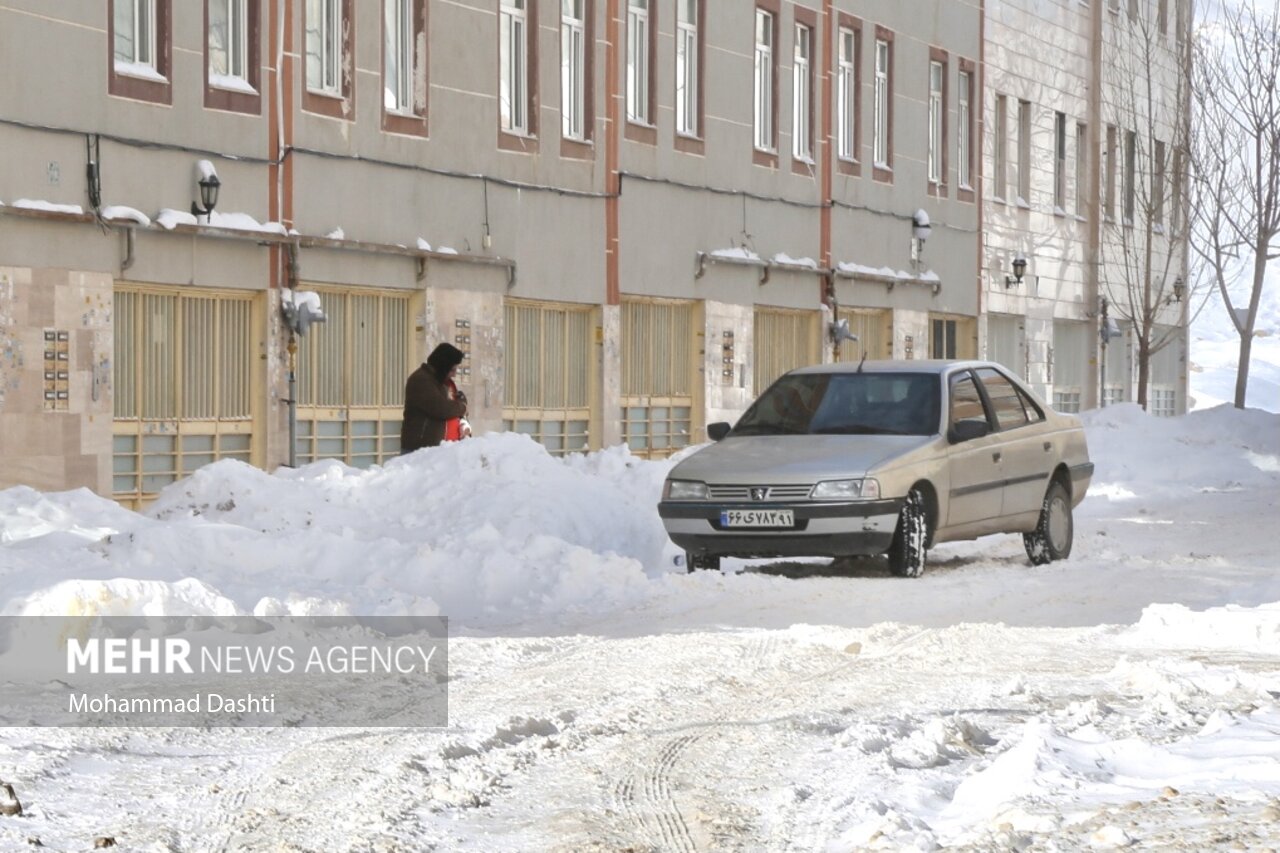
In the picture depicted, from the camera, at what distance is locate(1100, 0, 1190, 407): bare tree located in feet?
146

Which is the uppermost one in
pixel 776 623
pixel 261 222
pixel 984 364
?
pixel 261 222

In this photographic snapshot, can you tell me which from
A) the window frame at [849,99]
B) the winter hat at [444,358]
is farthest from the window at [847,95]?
the winter hat at [444,358]

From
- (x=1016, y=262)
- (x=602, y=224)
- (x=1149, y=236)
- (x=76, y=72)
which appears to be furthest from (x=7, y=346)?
(x=1149, y=236)

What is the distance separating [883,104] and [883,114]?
→ 15 centimetres

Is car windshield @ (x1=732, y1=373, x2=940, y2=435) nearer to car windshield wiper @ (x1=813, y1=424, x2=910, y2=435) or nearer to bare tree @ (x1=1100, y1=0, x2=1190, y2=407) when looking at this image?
car windshield wiper @ (x1=813, y1=424, x2=910, y2=435)

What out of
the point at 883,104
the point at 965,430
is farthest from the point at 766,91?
the point at 965,430

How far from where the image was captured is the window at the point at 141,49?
788 inches

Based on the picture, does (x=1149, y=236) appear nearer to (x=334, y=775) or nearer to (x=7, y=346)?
(x=7, y=346)

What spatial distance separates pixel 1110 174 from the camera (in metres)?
44.9

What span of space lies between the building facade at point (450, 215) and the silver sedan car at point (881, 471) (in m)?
5.88

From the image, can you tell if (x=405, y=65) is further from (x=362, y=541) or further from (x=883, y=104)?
(x=883, y=104)

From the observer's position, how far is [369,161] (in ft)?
76.1

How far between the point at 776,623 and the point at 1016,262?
28213 mm

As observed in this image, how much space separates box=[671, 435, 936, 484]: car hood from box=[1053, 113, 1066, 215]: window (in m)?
27.5
